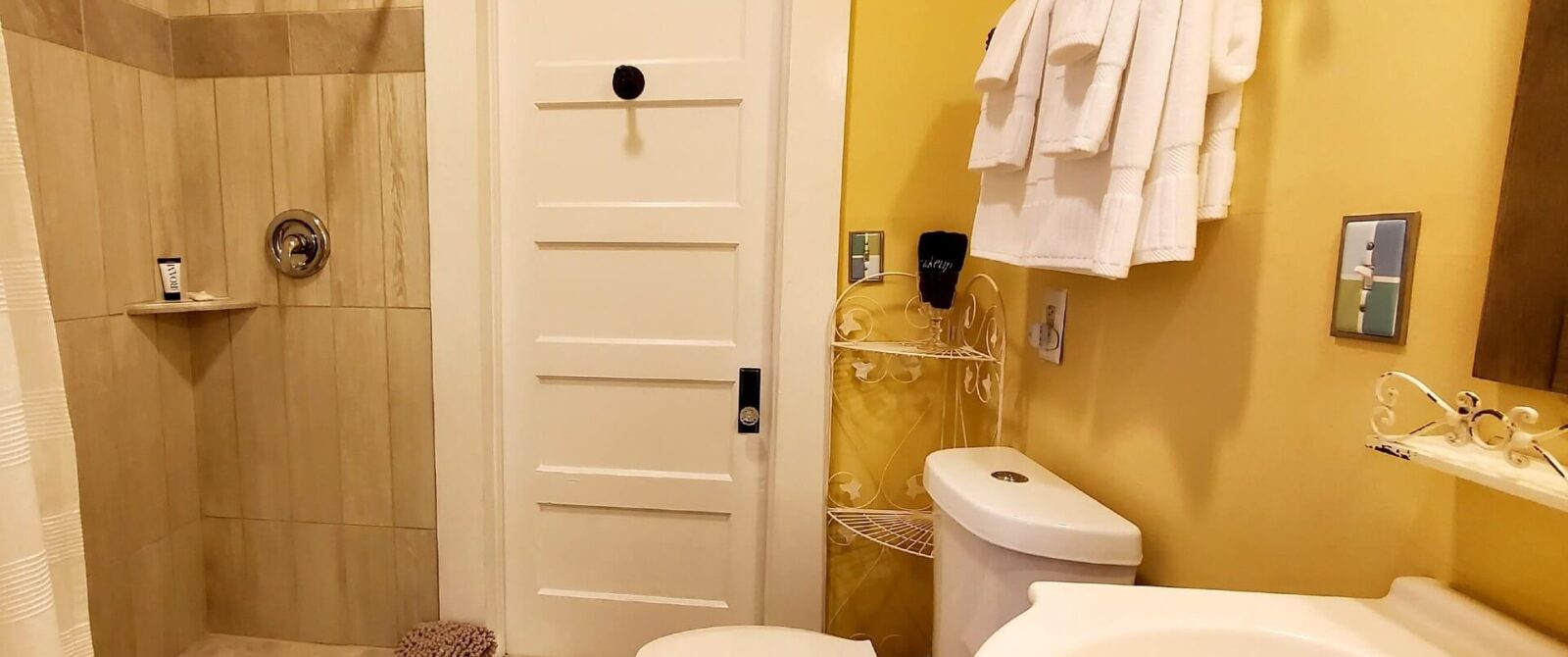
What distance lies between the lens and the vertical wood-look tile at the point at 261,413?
1616mm

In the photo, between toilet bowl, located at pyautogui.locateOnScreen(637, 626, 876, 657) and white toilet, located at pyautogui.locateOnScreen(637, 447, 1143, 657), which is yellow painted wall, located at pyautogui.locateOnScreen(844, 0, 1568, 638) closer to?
white toilet, located at pyautogui.locateOnScreen(637, 447, 1143, 657)

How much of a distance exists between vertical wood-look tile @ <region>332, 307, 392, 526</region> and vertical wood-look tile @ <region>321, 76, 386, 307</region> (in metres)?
0.06

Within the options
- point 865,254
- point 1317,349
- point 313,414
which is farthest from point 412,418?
point 1317,349

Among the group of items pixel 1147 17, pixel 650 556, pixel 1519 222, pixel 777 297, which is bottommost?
pixel 650 556

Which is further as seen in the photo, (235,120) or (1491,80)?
(235,120)

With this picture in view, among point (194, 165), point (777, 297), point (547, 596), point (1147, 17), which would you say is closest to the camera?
point (1147, 17)

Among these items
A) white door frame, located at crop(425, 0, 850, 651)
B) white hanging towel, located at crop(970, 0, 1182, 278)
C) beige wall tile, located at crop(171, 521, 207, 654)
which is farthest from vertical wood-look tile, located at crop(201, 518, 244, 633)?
white hanging towel, located at crop(970, 0, 1182, 278)

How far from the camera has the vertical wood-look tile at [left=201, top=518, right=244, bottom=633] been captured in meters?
1.70

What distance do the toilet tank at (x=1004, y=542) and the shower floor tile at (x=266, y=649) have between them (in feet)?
4.94

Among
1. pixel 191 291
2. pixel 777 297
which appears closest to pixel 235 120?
pixel 191 291

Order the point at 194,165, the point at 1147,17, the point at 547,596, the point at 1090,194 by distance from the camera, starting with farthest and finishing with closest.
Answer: the point at 547,596 < the point at 194,165 < the point at 1090,194 < the point at 1147,17

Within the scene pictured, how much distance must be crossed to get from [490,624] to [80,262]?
1.19 metres

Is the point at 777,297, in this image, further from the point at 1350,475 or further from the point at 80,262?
the point at 80,262

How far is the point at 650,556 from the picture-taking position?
5.47 ft
